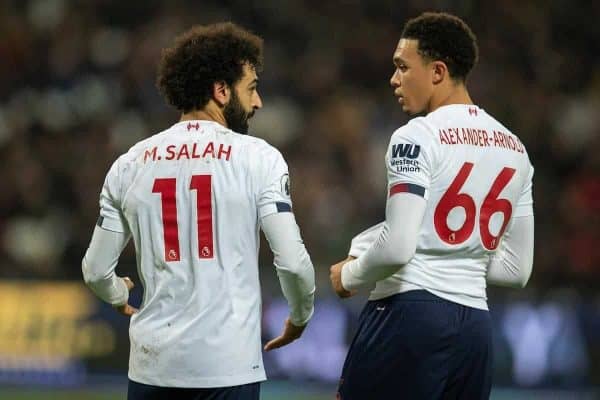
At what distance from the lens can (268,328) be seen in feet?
29.1

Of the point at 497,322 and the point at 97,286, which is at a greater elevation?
the point at 97,286

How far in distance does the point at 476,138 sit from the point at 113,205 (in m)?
1.27

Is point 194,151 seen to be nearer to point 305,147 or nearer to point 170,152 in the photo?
point 170,152

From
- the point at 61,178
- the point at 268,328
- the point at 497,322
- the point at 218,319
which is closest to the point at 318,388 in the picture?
the point at 268,328

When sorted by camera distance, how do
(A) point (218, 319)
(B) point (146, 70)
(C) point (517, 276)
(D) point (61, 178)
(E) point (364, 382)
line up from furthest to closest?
(B) point (146, 70) → (D) point (61, 178) → (C) point (517, 276) → (E) point (364, 382) → (A) point (218, 319)

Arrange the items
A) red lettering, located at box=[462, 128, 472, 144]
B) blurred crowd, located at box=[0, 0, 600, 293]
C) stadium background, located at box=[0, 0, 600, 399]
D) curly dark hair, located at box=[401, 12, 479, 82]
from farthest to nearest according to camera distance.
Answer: blurred crowd, located at box=[0, 0, 600, 293] → stadium background, located at box=[0, 0, 600, 399] → curly dark hair, located at box=[401, 12, 479, 82] → red lettering, located at box=[462, 128, 472, 144]

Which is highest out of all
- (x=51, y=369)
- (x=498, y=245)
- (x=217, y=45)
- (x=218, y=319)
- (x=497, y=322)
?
(x=217, y=45)

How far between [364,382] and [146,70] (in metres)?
8.10

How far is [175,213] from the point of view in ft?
13.0

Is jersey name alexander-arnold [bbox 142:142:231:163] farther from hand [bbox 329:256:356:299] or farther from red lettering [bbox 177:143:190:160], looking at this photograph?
hand [bbox 329:256:356:299]

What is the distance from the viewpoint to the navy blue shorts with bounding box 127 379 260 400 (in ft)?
12.8

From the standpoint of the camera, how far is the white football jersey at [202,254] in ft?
12.8

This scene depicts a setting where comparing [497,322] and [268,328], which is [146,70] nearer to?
[268,328]

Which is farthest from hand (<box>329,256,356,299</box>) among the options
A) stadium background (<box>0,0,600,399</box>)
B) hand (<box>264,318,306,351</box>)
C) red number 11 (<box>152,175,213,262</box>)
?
stadium background (<box>0,0,600,399</box>)
